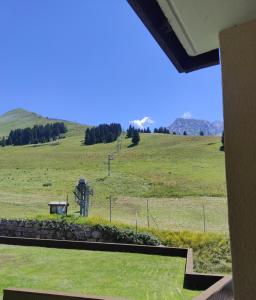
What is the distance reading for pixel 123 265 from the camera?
10.2 metres

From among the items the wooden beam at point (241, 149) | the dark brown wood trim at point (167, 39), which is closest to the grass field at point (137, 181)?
the dark brown wood trim at point (167, 39)

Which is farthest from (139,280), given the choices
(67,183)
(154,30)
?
(67,183)

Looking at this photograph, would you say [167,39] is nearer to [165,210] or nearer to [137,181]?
[165,210]

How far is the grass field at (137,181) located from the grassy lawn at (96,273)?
8.16 m

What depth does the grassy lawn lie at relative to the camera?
7695 mm

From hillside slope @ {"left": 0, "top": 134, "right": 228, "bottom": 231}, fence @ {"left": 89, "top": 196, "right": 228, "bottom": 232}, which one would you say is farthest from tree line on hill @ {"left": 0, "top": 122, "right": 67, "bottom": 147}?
fence @ {"left": 89, "top": 196, "right": 228, "bottom": 232}

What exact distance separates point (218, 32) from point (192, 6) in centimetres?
26

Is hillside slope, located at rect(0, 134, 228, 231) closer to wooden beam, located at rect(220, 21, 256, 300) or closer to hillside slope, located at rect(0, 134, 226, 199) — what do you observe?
hillside slope, located at rect(0, 134, 226, 199)

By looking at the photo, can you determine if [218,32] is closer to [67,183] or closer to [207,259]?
[207,259]

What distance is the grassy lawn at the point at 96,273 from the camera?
7.70 metres

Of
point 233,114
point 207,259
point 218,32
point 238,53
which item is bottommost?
point 207,259

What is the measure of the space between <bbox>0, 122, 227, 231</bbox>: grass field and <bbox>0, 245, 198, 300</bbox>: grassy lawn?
816cm

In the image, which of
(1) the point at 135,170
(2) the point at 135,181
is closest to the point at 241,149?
(2) the point at 135,181

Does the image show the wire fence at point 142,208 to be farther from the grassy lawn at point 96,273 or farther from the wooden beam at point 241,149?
the wooden beam at point 241,149
